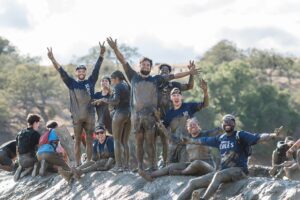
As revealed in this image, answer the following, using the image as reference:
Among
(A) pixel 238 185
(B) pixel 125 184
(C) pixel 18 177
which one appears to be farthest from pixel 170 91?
(C) pixel 18 177

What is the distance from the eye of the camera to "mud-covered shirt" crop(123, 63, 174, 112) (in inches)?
511

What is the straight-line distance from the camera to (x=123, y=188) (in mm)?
13305

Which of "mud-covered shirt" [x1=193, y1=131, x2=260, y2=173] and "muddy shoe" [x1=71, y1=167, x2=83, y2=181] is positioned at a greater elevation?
"mud-covered shirt" [x1=193, y1=131, x2=260, y2=173]

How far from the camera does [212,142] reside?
1140 centimetres

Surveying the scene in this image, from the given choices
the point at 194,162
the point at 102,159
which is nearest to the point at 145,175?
the point at 194,162

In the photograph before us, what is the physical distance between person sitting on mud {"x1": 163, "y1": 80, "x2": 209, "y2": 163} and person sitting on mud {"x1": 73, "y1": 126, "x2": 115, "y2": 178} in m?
1.77

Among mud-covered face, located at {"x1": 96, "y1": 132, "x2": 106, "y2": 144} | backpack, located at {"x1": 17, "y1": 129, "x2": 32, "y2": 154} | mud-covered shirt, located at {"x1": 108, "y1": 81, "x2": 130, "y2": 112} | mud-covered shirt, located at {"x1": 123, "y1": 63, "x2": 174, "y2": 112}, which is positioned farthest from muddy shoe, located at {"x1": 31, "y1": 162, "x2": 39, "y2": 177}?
mud-covered shirt, located at {"x1": 123, "y1": 63, "x2": 174, "y2": 112}

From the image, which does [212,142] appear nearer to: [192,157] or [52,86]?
[192,157]

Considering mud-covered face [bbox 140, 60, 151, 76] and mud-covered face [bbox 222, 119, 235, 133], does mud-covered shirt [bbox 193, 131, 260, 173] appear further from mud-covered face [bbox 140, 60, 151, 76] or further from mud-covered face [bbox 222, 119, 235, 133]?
mud-covered face [bbox 140, 60, 151, 76]

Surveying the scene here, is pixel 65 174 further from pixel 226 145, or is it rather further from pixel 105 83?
pixel 226 145

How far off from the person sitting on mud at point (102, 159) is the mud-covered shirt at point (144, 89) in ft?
5.24

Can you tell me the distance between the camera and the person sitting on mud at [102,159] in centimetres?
1450

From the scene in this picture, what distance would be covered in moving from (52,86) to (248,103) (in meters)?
15.6

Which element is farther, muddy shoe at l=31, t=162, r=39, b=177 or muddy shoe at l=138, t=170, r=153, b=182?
muddy shoe at l=31, t=162, r=39, b=177
